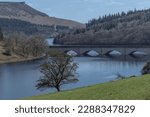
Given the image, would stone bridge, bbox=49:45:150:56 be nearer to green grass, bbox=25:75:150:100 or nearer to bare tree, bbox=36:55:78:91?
bare tree, bbox=36:55:78:91

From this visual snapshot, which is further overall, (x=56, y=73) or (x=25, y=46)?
(x=25, y=46)

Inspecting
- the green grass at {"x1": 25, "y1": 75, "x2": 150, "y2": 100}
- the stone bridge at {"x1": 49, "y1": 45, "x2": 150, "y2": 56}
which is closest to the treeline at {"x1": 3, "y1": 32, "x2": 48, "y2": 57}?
the stone bridge at {"x1": 49, "y1": 45, "x2": 150, "y2": 56}

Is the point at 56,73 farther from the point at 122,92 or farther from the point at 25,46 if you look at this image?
the point at 25,46

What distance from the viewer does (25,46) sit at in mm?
146750

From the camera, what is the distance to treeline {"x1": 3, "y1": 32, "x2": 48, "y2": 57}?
146125 mm

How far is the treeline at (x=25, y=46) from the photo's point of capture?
479ft

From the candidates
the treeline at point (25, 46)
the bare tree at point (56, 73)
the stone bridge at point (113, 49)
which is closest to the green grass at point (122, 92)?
the bare tree at point (56, 73)

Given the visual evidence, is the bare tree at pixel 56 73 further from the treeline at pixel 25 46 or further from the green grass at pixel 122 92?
the treeline at pixel 25 46

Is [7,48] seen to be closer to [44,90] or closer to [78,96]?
[44,90]

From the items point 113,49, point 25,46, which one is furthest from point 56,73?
point 113,49

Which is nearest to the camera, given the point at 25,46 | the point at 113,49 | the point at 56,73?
the point at 56,73

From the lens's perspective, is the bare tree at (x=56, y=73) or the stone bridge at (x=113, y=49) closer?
the bare tree at (x=56, y=73)

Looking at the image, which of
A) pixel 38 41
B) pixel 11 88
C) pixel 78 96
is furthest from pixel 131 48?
pixel 78 96

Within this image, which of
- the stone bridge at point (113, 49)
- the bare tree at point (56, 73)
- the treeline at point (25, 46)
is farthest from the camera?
the stone bridge at point (113, 49)
